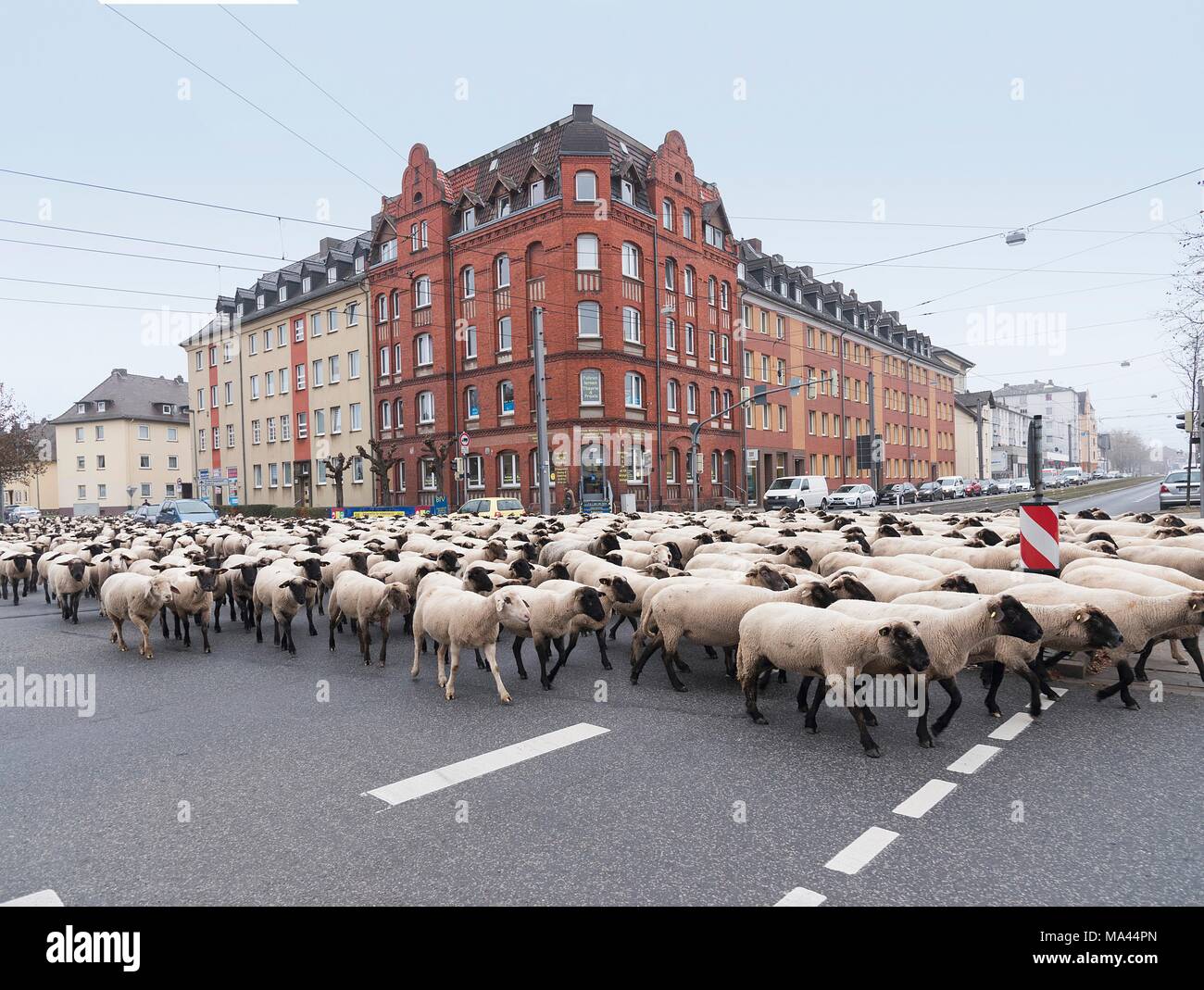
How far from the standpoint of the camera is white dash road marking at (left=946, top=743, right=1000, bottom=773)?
5293 millimetres

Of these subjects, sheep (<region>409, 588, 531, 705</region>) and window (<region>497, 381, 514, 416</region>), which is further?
Result: window (<region>497, 381, 514, 416</region>)

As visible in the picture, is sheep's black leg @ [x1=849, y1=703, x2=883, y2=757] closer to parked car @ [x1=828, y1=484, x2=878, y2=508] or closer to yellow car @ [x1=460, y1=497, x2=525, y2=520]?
yellow car @ [x1=460, y1=497, x2=525, y2=520]

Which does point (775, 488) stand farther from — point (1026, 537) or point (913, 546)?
point (1026, 537)

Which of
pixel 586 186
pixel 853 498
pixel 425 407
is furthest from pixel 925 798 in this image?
pixel 853 498

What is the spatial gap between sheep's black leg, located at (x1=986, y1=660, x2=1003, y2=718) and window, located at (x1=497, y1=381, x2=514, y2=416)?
34.7m

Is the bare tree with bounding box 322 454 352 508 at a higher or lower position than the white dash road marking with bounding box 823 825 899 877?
higher

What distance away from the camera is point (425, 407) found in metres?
43.9

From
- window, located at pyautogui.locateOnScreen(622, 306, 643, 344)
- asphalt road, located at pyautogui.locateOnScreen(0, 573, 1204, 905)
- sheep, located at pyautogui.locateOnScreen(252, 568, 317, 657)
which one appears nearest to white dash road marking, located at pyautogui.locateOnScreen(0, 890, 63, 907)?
asphalt road, located at pyautogui.locateOnScreen(0, 573, 1204, 905)

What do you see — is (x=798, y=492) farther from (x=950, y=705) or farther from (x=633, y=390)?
(x=950, y=705)

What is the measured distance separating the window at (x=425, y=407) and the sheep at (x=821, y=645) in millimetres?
39106

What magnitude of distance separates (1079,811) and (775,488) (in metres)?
37.9

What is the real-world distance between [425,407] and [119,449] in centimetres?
5391

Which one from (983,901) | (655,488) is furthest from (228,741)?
(655,488)

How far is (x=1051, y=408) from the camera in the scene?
154 m
